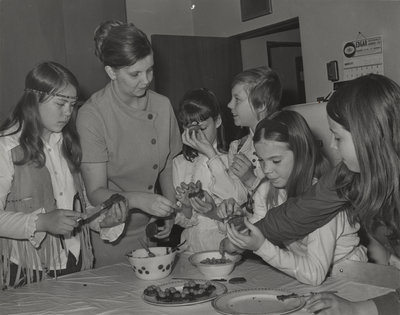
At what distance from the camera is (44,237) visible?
1.66m

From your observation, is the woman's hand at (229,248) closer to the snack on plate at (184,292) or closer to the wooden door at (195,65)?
the snack on plate at (184,292)

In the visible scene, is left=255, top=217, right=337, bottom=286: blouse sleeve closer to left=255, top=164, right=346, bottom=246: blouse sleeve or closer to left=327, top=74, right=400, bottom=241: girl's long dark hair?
left=255, top=164, right=346, bottom=246: blouse sleeve

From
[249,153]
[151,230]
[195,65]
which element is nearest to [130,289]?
[151,230]

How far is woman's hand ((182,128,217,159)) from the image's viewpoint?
198cm

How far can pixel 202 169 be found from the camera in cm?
213

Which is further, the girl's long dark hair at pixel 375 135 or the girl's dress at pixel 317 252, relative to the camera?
the girl's dress at pixel 317 252

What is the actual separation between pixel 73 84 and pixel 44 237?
53 cm

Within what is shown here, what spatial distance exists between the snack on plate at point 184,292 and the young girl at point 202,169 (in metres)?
0.52

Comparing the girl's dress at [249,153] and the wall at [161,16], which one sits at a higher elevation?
the wall at [161,16]

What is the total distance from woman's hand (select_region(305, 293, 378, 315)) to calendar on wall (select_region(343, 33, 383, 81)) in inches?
91.7

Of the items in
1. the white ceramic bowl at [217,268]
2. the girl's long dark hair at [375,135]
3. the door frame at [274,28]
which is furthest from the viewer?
the door frame at [274,28]

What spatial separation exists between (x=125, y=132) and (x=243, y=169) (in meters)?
0.47

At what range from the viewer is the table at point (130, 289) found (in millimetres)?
1233

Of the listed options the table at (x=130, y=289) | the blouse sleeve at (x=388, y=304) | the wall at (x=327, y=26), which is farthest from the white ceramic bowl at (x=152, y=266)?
the wall at (x=327, y=26)
